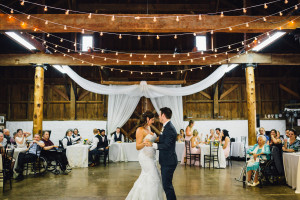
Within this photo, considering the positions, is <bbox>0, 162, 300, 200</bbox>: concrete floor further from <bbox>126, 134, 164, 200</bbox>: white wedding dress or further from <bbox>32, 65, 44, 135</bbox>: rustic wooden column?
<bbox>32, 65, 44, 135</bbox>: rustic wooden column

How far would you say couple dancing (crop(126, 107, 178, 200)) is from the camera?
364 centimetres

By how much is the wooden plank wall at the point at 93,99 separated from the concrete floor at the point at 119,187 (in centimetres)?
539

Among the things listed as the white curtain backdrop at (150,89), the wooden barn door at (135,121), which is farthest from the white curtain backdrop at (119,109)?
the wooden barn door at (135,121)

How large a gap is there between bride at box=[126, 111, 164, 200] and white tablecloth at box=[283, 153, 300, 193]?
284 cm

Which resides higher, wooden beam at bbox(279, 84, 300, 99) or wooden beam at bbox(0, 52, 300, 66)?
wooden beam at bbox(0, 52, 300, 66)

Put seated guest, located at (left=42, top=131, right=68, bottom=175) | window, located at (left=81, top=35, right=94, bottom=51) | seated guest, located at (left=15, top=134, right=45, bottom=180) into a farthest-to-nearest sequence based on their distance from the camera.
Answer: window, located at (left=81, top=35, right=94, bottom=51) → seated guest, located at (left=42, top=131, right=68, bottom=175) → seated guest, located at (left=15, top=134, right=45, bottom=180)

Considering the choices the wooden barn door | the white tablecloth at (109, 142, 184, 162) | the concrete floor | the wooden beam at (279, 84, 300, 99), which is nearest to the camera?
the concrete floor

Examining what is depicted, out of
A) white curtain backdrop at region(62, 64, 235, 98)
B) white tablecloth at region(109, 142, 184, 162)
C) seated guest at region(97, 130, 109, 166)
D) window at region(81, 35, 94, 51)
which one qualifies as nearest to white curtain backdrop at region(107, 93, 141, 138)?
white curtain backdrop at region(62, 64, 235, 98)

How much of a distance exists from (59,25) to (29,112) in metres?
7.39

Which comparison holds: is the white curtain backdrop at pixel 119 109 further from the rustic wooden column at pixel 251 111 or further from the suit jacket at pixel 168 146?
the suit jacket at pixel 168 146

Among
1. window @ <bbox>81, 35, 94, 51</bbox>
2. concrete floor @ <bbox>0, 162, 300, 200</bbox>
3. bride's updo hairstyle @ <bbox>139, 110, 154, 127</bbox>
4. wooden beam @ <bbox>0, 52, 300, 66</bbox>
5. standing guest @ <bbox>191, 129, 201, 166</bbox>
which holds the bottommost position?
concrete floor @ <bbox>0, 162, 300, 200</bbox>

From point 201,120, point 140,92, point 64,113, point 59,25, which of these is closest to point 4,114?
point 64,113

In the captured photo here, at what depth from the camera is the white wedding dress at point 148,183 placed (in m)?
3.82

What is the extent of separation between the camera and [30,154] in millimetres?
6887
